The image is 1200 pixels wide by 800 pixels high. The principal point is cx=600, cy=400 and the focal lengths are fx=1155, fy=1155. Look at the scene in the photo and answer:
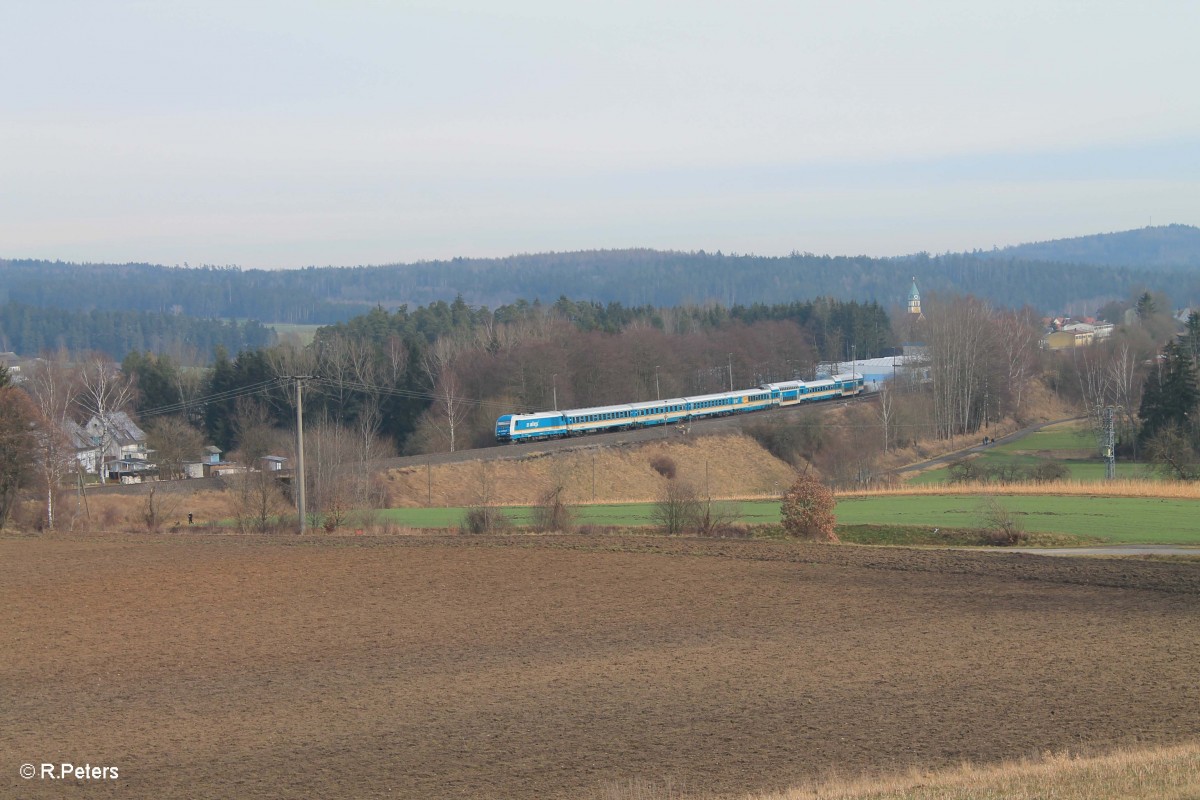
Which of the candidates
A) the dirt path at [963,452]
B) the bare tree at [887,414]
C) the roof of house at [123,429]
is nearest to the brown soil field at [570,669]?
the dirt path at [963,452]

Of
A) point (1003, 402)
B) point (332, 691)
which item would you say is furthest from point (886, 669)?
point (1003, 402)

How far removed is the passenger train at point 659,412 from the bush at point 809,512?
110ft

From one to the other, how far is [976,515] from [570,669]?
25647 millimetres

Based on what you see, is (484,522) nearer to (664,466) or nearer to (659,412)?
(664,466)

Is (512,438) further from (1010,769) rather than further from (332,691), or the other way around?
(1010,769)

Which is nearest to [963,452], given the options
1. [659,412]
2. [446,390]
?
[659,412]

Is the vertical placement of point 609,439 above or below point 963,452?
above

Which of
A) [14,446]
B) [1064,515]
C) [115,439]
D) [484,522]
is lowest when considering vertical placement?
[1064,515]

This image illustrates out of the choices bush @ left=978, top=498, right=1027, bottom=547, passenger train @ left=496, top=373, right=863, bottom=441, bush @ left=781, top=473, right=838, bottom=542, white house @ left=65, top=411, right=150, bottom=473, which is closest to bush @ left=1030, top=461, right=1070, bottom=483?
bush @ left=978, top=498, right=1027, bottom=547

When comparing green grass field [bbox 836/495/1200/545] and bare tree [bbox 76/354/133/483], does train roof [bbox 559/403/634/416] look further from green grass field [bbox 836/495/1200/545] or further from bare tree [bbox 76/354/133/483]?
bare tree [bbox 76/354/133/483]

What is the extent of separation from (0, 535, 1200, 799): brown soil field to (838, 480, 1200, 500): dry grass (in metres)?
20.1

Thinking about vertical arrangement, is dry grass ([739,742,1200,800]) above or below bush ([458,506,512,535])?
above

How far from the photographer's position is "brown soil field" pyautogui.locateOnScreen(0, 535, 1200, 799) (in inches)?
578

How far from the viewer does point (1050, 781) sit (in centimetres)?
1223
